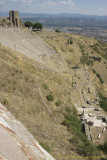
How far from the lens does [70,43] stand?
51.2m

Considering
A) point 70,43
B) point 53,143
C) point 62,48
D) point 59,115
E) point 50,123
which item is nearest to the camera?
point 53,143

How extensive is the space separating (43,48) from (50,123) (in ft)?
94.6

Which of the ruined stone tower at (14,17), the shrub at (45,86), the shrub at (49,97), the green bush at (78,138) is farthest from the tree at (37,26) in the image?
the green bush at (78,138)

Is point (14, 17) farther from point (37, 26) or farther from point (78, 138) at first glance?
point (78, 138)

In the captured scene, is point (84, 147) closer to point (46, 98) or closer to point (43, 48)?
point (46, 98)

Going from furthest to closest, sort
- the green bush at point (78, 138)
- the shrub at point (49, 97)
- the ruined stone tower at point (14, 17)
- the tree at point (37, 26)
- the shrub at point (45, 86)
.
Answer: the tree at point (37, 26), the ruined stone tower at point (14, 17), the shrub at point (45, 86), the shrub at point (49, 97), the green bush at point (78, 138)

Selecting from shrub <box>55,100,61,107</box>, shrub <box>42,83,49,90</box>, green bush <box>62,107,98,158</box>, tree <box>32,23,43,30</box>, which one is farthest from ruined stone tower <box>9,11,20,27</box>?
green bush <box>62,107,98,158</box>

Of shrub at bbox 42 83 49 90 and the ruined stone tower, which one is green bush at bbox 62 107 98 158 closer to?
shrub at bbox 42 83 49 90

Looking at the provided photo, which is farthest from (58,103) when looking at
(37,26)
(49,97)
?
(37,26)

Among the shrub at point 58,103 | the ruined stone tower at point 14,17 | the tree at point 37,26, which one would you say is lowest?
the shrub at point 58,103

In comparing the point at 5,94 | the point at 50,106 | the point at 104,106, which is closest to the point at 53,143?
Result: the point at 50,106

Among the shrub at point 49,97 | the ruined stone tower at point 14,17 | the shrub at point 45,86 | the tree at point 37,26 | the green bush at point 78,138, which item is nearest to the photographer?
the green bush at point 78,138

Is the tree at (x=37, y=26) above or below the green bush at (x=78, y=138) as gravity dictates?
above

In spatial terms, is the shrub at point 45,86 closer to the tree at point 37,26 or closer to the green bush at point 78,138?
the green bush at point 78,138
